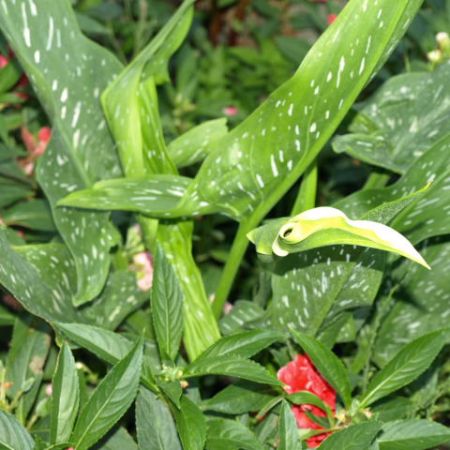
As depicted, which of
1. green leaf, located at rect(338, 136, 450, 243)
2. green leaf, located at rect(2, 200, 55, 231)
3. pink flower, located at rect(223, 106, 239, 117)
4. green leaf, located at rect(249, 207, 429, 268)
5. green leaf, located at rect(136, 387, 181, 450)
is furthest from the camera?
pink flower, located at rect(223, 106, 239, 117)

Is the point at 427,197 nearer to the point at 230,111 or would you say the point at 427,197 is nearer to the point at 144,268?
the point at 144,268

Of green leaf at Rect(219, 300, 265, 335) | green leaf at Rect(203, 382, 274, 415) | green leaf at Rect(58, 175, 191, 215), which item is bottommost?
green leaf at Rect(203, 382, 274, 415)

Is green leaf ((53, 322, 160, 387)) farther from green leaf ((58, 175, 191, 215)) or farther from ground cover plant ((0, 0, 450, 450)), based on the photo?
green leaf ((58, 175, 191, 215))

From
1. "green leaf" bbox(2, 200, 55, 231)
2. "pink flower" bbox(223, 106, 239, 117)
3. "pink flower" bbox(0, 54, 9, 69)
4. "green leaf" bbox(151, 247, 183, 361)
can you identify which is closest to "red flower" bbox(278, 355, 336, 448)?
"green leaf" bbox(151, 247, 183, 361)

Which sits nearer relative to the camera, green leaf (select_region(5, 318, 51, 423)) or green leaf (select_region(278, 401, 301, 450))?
green leaf (select_region(278, 401, 301, 450))

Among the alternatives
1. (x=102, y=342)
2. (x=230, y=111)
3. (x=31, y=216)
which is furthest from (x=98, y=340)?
(x=230, y=111)

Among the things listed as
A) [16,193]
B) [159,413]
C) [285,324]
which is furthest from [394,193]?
[16,193]

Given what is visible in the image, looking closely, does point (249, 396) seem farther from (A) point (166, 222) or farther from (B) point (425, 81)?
(B) point (425, 81)
